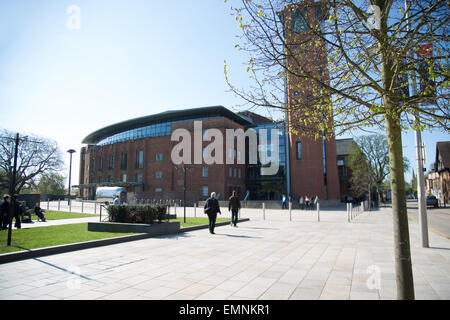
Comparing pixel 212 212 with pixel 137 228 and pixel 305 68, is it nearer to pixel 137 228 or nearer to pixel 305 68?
pixel 137 228

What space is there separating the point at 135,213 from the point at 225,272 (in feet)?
23.7

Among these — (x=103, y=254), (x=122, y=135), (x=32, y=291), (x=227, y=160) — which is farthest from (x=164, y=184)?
(x=32, y=291)

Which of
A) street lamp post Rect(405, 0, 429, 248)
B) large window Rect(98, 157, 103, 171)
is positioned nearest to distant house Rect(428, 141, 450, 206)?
street lamp post Rect(405, 0, 429, 248)

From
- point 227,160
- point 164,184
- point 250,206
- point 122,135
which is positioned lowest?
point 250,206

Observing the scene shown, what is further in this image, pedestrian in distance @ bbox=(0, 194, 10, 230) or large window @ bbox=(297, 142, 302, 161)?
large window @ bbox=(297, 142, 302, 161)

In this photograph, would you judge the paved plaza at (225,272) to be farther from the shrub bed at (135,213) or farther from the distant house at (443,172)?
the distant house at (443,172)

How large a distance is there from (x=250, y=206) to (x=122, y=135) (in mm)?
37811

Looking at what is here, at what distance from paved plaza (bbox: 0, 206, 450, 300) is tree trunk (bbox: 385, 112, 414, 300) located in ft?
3.29

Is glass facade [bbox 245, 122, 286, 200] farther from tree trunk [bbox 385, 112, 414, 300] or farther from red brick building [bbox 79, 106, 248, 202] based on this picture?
tree trunk [bbox 385, 112, 414, 300]

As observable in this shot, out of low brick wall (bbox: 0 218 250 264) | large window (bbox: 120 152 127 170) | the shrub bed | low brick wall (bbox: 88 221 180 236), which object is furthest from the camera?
large window (bbox: 120 152 127 170)

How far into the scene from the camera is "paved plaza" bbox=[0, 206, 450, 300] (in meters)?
4.36

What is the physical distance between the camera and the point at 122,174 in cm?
5700

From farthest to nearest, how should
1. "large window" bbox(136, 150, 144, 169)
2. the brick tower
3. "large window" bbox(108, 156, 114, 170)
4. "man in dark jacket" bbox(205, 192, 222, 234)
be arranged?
"large window" bbox(108, 156, 114, 170) < "large window" bbox(136, 150, 144, 169) < "man in dark jacket" bbox(205, 192, 222, 234) < the brick tower
